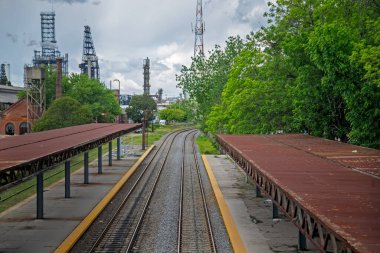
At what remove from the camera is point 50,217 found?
17.8m

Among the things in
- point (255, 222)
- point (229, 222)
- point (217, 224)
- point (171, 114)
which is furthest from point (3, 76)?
point (255, 222)

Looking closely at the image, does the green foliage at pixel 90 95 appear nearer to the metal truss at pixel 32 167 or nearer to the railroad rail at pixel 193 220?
the railroad rail at pixel 193 220

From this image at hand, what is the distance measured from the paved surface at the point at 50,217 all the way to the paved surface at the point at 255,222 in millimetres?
6081

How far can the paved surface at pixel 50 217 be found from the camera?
14078 mm

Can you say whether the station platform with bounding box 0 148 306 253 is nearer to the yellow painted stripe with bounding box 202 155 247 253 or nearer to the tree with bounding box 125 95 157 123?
the yellow painted stripe with bounding box 202 155 247 253

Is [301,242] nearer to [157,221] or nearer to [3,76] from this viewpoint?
[157,221]

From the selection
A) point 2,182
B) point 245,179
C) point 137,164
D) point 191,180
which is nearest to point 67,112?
point 137,164

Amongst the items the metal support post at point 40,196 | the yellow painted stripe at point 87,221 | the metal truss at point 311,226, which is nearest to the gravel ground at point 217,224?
the metal truss at point 311,226

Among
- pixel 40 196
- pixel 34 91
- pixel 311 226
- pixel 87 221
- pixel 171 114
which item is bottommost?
pixel 87 221

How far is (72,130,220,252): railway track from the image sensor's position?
14.2 meters

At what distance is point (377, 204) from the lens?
787cm

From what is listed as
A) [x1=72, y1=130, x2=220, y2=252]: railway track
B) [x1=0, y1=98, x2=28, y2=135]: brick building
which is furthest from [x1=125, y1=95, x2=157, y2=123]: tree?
[x1=72, y1=130, x2=220, y2=252]: railway track

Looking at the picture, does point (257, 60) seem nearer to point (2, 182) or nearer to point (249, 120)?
point (249, 120)

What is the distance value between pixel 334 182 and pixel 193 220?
854 centimetres
